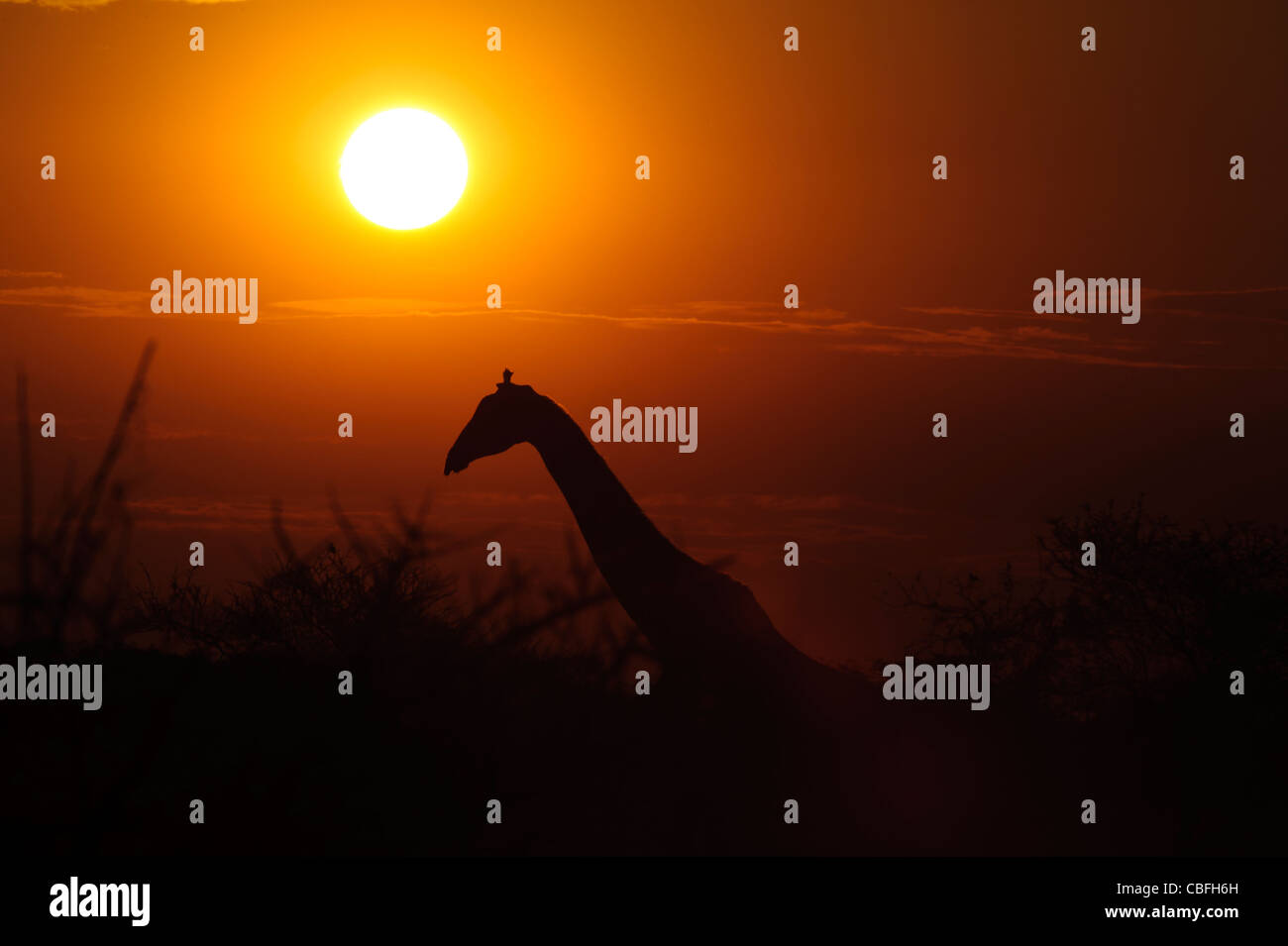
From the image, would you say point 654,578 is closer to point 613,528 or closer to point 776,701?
point 613,528

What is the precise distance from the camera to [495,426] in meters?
15.4

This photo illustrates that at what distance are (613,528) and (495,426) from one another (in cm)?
192

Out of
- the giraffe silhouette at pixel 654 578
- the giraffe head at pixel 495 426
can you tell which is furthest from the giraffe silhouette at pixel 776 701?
the giraffe head at pixel 495 426

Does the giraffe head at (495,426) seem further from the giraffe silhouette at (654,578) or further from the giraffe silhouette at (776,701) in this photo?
the giraffe silhouette at (776,701)

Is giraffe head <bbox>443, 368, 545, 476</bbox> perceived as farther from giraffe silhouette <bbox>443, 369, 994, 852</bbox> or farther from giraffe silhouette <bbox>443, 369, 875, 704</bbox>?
giraffe silhouette <bbox>443, 369, 994, 852</bbox>

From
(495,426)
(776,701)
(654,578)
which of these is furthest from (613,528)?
(776,701)

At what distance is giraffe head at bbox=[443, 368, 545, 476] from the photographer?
→ 15305 millimetres

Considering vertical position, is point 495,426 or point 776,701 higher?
point 495,426

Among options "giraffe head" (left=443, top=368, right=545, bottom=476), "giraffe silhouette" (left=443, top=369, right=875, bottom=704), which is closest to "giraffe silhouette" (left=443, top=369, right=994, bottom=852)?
"giraffe silhouette" (left=443, top=369, right=875, bottom=704)

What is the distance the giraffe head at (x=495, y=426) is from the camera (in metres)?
15.3

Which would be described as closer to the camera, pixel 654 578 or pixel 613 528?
pixel 654 578

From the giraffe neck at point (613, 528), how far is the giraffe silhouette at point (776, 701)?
0.02m
